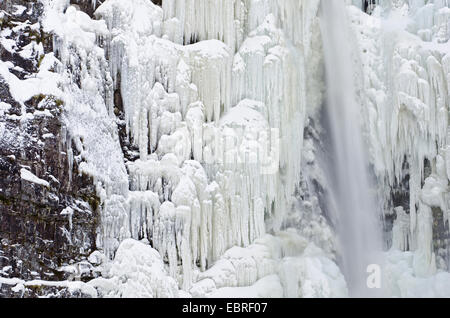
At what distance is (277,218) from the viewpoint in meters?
13.2

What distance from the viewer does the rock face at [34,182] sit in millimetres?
11953

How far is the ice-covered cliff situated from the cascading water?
182 mm

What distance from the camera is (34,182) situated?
A: 474 inches

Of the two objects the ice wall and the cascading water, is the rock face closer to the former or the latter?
the ice wall

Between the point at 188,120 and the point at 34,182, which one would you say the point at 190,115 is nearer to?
the point at 188,120

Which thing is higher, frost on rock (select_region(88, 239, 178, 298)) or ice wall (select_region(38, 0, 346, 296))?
ice wall (select_region(38, 0, 346, 296))

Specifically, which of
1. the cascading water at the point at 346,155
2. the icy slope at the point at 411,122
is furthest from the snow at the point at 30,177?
the icy slope at the point at 411,122

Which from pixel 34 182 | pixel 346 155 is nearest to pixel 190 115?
pixel 34 182

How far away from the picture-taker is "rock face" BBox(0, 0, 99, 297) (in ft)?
39.2

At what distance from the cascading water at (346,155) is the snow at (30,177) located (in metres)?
5.14

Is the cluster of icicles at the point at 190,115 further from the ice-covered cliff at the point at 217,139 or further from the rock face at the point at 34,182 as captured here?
the rock face at the point at 34,182

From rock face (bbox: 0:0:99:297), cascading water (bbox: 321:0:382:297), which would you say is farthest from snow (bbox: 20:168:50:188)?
cascading water (bbox: 321:0:382:297)

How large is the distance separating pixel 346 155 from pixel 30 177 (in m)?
5.63

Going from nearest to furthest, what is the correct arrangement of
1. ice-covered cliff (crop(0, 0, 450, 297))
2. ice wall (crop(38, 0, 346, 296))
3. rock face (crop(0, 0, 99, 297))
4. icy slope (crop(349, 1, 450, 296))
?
rock face (crop(0, 0, 99, 297)) < ice-covered cliff (crop(0, 0, 450, 297)) < ice wall (crop(38, 0, 346, 296)) < icy slope (crop(349, 1, 450, 296))
